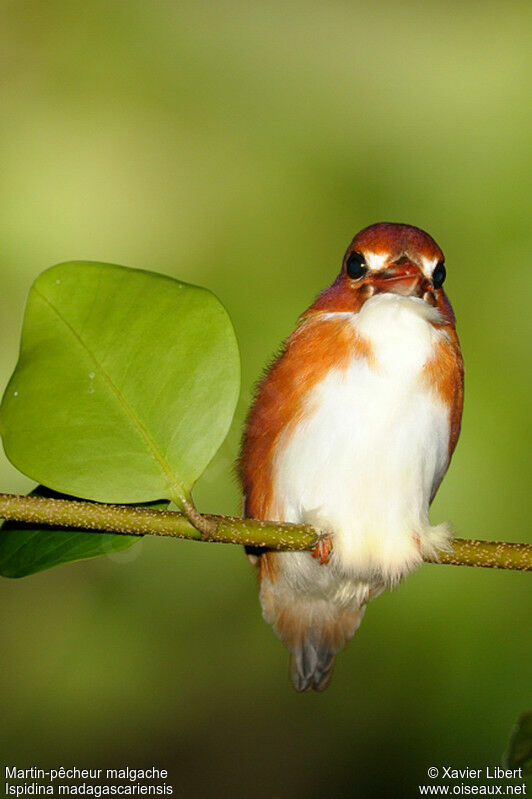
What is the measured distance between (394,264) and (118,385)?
183 mm

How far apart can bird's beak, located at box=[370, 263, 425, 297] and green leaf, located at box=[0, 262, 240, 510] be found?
0.47ft

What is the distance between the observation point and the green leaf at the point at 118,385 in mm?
294

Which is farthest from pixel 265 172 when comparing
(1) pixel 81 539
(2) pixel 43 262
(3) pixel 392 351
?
(1) pixel 81 539

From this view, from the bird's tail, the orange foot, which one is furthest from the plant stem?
the bird's tail

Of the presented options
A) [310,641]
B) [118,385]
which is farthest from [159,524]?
[310,641]

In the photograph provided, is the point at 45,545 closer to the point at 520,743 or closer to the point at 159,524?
the point at 159,524

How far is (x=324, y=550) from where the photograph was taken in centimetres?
45

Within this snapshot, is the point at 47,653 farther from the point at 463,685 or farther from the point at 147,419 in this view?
the point at 147,419

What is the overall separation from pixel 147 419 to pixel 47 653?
762mm

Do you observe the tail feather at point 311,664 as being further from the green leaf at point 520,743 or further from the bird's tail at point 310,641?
the green leaf at point 520,743

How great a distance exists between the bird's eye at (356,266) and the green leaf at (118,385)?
0.55 ft

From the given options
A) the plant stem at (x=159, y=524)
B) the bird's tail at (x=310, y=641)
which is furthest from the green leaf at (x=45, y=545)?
the bird's tail at (x=310, y=641)

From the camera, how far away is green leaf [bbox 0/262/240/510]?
294mm

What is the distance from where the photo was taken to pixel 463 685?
2.98 ft
